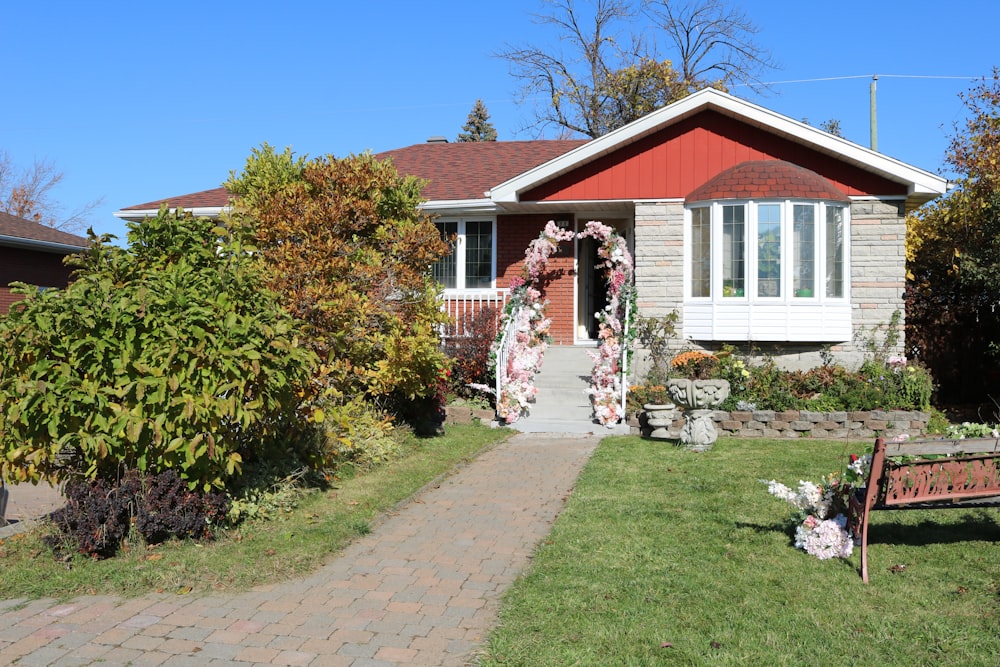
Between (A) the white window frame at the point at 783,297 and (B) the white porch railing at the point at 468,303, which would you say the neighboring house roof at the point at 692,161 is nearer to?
(A) the white window frame at the point at 783,297

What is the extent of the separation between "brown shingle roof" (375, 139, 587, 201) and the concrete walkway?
1031 centimetres

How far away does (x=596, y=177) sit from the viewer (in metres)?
14.6

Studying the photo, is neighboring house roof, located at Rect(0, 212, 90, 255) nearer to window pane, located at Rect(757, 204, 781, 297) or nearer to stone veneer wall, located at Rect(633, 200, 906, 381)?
stone veneer wall, located at Rect(633, 200, 906, 381)

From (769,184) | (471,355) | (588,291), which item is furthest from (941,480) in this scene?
(588,291)

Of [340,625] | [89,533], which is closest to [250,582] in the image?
[340,625]

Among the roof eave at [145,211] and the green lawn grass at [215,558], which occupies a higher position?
the roof eave at [145,211]

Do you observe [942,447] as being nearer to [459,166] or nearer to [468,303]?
[468,303]

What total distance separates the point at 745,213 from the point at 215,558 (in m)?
10.2

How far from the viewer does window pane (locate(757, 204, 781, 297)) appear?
13.2m

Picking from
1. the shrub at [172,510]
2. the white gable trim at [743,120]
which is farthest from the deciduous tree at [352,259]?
the white gable trim at [743,120]

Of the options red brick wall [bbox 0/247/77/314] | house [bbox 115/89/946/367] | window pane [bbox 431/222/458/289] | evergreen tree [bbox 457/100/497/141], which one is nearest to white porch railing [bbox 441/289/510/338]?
house [bbox 115/89/946/367]

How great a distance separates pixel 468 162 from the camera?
61.4ft

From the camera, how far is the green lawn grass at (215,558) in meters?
5.28

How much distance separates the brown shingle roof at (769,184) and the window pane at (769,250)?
0.27 m
